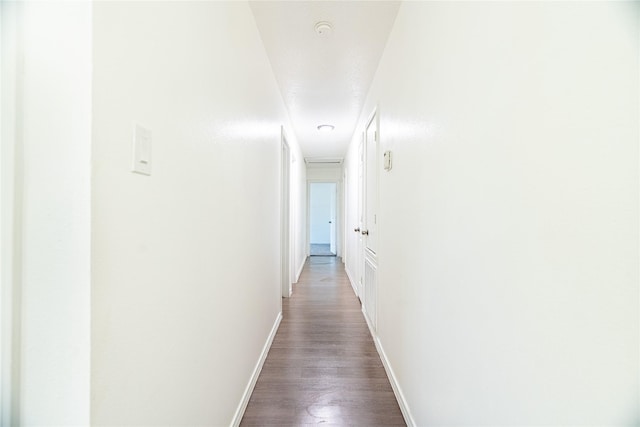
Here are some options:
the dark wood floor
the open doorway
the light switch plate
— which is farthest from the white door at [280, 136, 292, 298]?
the open doorway

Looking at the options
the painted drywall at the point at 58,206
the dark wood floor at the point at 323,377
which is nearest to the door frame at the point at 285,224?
the dark wood floor at the point at 323,377

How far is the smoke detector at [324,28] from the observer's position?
189 centimetres

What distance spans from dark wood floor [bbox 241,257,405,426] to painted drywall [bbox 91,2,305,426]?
259 mm

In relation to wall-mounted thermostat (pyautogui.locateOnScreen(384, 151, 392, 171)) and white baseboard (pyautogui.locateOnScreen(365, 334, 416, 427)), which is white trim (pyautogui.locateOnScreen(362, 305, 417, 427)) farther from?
wall-mounted thermostat (pyautogui.locateOnScreen(384, 151, 392, 171))

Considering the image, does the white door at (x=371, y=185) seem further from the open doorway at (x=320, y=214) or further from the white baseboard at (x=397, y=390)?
the open doorway at (x=320, y=214)

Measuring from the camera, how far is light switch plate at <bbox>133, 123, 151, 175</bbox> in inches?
27.5

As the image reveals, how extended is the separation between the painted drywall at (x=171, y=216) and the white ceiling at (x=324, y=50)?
1.08ft

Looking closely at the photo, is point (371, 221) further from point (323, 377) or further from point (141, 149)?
point (141, 149)

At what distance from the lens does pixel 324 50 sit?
2.21 meters

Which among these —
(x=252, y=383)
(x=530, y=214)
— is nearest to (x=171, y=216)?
(x=530, y=214)

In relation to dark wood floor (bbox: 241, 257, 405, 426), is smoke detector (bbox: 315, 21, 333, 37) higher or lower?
higher

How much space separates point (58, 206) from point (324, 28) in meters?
1.93

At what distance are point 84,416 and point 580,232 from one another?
1031mm

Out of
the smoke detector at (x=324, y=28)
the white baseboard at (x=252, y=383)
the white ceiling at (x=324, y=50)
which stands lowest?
the white baseboard at (x=252, y=383)
